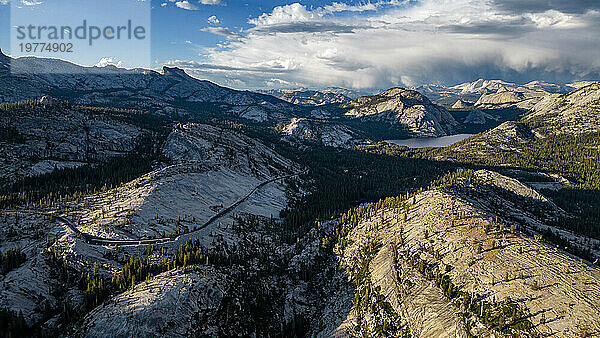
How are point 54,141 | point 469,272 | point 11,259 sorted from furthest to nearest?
point 54,141
point 11,259
point 469,272

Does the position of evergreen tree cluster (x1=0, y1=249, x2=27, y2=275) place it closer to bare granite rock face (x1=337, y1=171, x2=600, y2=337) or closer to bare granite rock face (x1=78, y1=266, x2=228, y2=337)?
bare granite rock face (x1=78, y1=266, x2=228, y2=337)

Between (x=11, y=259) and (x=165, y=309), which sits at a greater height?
(x=11, y=259)

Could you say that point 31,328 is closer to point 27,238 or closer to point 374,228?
point 27,238

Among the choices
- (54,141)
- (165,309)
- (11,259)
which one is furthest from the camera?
(54,141)

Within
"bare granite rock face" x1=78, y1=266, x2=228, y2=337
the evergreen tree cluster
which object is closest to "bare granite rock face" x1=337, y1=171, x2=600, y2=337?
"bare granite rock face" x1=78, y1=266, x2=228, y2=337

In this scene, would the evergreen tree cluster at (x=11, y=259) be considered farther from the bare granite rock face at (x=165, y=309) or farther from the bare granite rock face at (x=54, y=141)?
the bare granite rock face at (x=54, y=141)

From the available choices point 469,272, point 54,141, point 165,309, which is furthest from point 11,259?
point 54,141

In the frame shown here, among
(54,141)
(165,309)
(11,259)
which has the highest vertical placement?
(54,141)

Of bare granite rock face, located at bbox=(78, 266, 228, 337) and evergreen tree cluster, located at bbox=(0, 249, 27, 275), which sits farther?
evergreen tree cluster, located at bbox=(0, 249, 27, 275)

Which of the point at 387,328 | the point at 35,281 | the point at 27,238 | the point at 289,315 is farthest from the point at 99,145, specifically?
the point at 387,328

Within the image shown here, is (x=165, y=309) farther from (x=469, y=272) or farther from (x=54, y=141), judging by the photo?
(x=54, y=141)

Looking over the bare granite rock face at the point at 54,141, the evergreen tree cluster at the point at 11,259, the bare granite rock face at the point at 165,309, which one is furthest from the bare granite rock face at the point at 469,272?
the bare granite rock face at the point at 54,141
